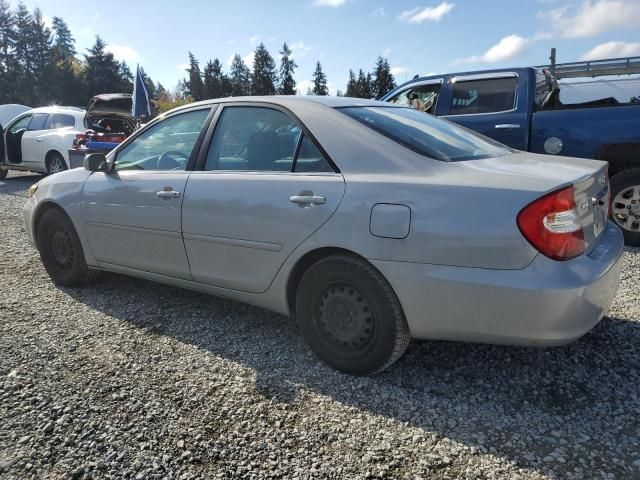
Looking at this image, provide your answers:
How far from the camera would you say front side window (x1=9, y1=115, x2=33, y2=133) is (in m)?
12.1

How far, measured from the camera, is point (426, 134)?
2.89 metres

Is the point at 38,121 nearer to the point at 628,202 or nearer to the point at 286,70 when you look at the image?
the point at 628,202

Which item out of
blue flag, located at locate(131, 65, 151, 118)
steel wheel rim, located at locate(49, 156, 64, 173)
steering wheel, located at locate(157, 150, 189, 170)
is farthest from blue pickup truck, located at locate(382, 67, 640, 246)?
steel wheel rim, located at locate(49, 156, 64, 173)

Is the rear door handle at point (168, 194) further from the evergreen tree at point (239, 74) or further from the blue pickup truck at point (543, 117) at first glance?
the evergreen tree at point (239, 74)

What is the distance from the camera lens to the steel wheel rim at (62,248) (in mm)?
4195

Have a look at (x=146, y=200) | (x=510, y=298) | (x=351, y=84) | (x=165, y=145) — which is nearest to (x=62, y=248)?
(x=146, y=200)

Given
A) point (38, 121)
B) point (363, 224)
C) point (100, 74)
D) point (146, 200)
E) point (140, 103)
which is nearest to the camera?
point (363, 224)

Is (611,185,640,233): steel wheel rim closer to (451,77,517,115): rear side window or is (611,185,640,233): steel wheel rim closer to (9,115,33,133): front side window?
(451,77,517,115): rear side window

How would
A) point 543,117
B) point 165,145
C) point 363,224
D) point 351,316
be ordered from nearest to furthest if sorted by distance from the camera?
point 363,224
point 351,316
point 165,145
point 543,117

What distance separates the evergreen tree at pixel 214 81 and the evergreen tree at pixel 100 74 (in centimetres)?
1346

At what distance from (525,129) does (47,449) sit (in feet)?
17.3

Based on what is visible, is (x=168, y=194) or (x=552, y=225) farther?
(x=168, y=194)

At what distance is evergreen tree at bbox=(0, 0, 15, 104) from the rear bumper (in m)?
73.8

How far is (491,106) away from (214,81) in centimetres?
7792
